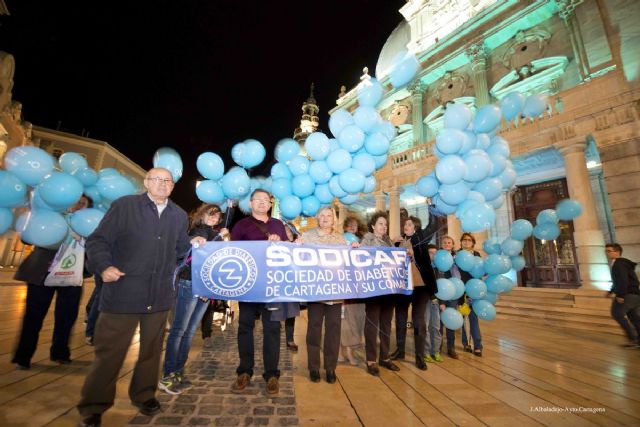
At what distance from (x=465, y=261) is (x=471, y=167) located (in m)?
1.56

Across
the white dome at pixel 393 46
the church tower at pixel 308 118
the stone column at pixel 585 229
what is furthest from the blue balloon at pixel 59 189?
the church tower at pixel 308 118

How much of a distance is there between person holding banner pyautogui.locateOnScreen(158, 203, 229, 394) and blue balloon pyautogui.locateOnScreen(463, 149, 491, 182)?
12.4ft

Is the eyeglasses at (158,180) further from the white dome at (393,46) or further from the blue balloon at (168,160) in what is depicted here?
the white dome at (393,46)

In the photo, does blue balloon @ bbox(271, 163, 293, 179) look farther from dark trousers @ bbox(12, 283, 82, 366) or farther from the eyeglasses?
dark trousers @ bbox(12, 283, 82, 366)

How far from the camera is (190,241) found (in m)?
2.85

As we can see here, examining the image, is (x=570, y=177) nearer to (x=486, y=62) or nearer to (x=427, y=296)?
(x=427, y=296)

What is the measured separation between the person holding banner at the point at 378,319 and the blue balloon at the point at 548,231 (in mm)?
3560

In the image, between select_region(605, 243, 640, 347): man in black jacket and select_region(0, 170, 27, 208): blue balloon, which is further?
select_region(605, 243, 640, 347): man in black jacket

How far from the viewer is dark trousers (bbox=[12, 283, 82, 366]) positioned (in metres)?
3.22

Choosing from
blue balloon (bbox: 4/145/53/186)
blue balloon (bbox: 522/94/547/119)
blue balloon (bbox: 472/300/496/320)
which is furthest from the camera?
blue balloon (bbox: 522/94/547/119)

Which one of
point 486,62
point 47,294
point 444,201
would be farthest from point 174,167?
point 486,62

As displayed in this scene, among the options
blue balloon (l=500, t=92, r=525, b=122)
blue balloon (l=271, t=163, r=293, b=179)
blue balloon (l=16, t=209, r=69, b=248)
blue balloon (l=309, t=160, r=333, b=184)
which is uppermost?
blue balloon (l=500, t=92, r=525, b=122)

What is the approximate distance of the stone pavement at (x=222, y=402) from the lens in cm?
227

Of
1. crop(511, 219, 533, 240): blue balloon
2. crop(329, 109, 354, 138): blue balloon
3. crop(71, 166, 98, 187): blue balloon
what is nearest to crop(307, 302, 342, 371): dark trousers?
crop(329, 109, 354, 138): blue balloon
